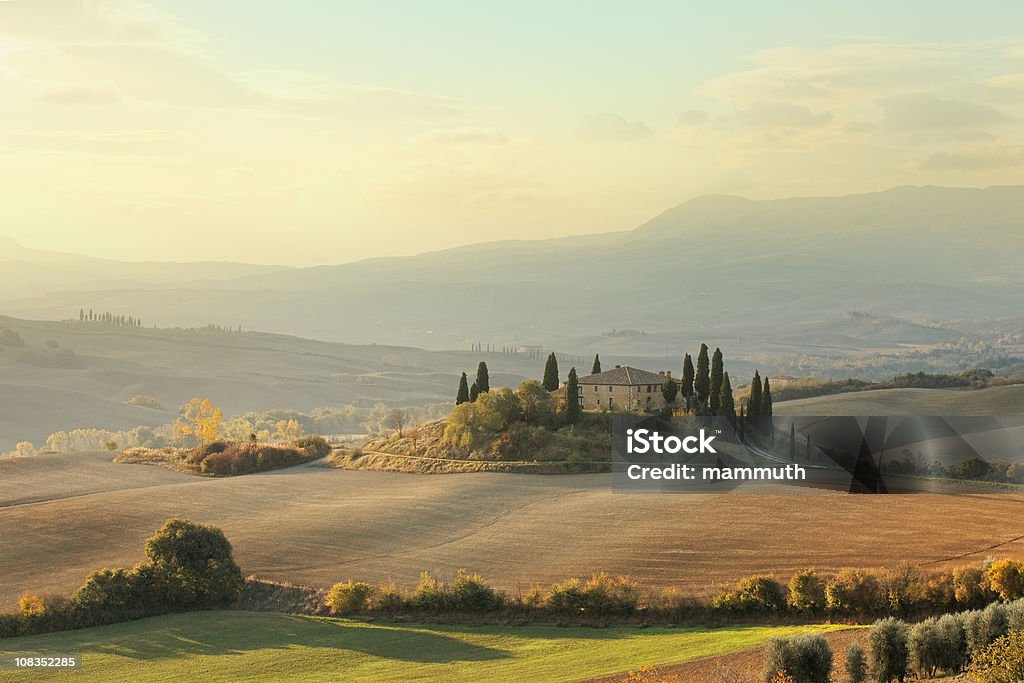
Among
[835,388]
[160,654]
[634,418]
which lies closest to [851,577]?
[160,654]

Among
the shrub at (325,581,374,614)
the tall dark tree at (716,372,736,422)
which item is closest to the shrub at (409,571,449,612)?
the shrub at (325,581,374,614)

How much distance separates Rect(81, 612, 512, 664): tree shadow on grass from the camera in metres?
39.1

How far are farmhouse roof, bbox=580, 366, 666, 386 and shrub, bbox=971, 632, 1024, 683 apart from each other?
195 feet

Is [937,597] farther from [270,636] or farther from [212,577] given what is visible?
[212,577]

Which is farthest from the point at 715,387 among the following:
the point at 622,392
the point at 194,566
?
the point at 194,566

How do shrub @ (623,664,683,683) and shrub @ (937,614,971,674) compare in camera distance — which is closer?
shrub @ (937,614,971,674)

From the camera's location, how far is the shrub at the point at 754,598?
41781mm

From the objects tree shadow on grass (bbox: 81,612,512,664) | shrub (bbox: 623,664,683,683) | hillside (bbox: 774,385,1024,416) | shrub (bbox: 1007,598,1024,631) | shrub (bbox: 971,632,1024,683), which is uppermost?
hillside (bbox: 774,385,1024,416)

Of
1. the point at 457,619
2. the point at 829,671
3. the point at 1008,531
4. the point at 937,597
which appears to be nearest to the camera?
the point at 829,671

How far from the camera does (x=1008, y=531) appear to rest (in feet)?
170

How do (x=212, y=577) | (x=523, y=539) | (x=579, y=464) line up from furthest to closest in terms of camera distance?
1. (x=579, y=464)
2. (x=523, y=539)
3. (x=212, y=577)

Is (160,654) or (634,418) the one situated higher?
(634,418)

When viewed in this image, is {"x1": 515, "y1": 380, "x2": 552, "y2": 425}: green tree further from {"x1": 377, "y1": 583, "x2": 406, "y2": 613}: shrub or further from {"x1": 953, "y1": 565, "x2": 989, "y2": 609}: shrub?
{"x1": 953, "y1": 565, "x2": 989, "y2": 609}: shrub

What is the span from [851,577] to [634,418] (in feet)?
146
